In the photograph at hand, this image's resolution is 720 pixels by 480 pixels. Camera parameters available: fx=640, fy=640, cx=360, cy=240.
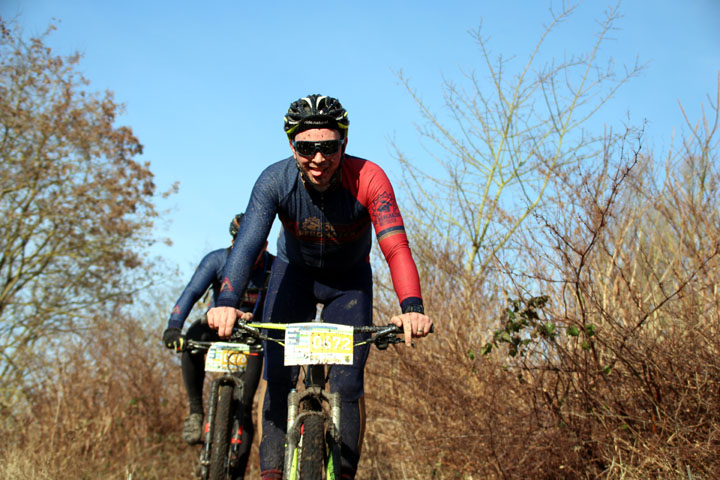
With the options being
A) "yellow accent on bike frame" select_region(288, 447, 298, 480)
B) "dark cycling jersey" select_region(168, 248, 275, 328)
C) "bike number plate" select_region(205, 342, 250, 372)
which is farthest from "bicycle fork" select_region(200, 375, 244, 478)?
"yellow accent on bike frame" select_region(288, 447, 298, 480)

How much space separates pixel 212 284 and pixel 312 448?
3520 mm

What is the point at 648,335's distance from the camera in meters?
4.18

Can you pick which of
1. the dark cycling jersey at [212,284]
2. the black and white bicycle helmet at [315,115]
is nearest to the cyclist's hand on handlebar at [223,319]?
the black and white bicycle helmet at [315,115]

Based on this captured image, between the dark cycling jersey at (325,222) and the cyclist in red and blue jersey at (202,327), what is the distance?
1.72 meters

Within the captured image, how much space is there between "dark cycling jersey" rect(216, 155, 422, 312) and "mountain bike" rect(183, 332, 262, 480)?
4.35ft

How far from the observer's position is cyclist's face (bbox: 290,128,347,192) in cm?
346

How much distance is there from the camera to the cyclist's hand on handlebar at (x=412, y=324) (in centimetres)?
298

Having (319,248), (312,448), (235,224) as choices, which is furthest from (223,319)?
(235,224)

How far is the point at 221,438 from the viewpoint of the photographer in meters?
4.88

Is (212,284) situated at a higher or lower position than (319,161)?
lower

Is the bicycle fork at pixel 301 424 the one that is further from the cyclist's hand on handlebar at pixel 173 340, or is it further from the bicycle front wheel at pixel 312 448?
the cyclist's hand on handlebar at pixel 173 340

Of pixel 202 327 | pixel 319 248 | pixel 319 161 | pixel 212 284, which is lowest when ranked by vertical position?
pixel 202 327

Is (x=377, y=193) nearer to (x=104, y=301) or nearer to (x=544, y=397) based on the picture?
(x=544, y=397)

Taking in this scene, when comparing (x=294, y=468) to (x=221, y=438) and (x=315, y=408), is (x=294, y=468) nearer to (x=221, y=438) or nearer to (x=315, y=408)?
(x=315, y=408)
